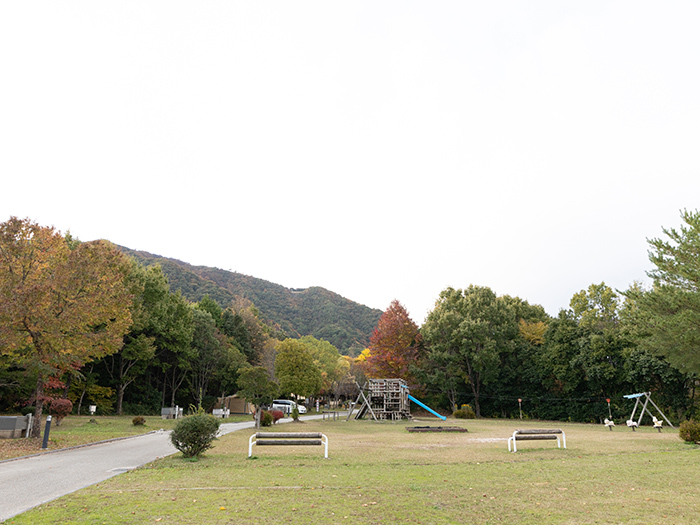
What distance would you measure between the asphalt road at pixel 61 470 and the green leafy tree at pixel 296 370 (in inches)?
742

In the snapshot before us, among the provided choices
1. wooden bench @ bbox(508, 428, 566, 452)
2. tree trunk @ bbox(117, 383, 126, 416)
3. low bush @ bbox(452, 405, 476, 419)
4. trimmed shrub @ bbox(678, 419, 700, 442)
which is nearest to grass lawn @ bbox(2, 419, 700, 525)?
wooden bench @ bbox(508, 428, 566, 452)

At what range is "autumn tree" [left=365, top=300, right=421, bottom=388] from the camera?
1940 inches

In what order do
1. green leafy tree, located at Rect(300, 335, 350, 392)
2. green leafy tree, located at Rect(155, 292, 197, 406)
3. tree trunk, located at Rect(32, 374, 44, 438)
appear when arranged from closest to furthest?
tree trunk, located at Rect(32, 374, 44, 438)
green leafy tree, located at Rect(155, 292, 197, 406)
green leafy tree, located at Rect(300, 335, 350, 392)

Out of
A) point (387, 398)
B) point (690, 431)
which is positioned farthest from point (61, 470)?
point (387, 398)

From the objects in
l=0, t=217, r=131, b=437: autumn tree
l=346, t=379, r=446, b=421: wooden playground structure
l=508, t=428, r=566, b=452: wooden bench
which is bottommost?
l=346, t=379, r=446, b=421: wooden playground structure

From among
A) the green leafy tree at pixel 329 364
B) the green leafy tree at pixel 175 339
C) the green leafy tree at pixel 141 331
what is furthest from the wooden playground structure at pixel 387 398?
the green leafy tree at pixel 329 364

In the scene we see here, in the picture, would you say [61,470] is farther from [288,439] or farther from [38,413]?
[38,413]

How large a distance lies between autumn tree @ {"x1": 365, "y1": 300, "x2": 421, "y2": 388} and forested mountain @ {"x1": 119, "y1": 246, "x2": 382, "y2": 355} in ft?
147

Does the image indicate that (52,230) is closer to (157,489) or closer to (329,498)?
(157,489)

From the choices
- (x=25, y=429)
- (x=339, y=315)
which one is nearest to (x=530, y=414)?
(x=25, y=429)

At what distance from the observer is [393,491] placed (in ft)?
23.7

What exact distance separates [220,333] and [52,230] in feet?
120

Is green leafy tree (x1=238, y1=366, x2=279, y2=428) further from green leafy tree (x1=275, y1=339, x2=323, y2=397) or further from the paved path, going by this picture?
the paved path

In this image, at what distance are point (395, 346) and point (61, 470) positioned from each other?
42.5m
